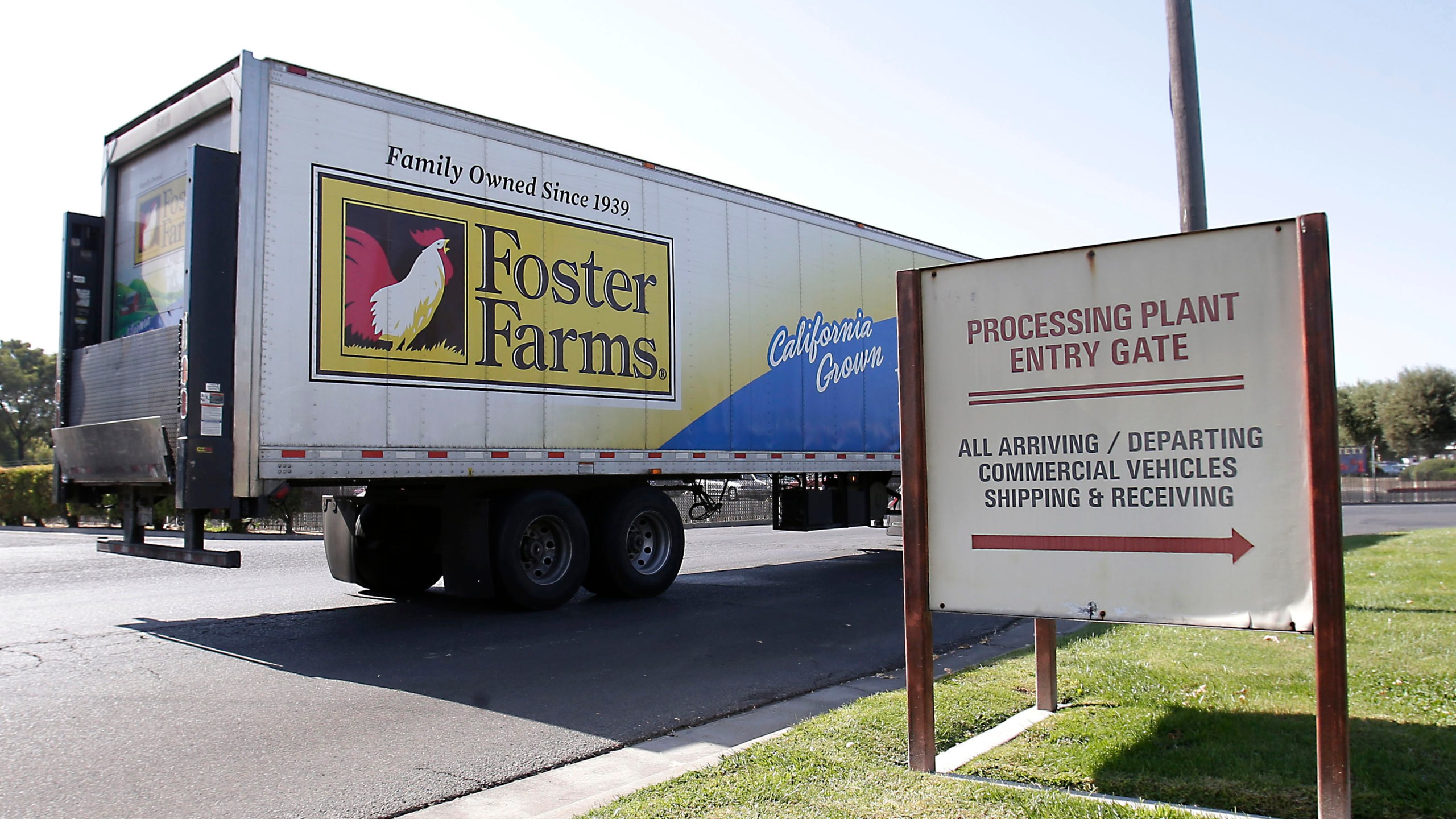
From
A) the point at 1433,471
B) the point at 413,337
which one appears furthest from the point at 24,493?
the point at 1433,471

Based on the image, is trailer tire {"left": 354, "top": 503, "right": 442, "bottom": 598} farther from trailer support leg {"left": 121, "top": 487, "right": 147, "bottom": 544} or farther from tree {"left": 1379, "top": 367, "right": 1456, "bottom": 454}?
tree {"left": 1379, "top": 367, "right": 1456, "bottom": 454}

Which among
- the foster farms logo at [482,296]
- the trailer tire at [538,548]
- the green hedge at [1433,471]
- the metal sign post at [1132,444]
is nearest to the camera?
the metal sign post at [1132,444]

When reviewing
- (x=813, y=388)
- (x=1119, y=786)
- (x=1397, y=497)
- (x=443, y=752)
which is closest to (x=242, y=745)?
(x=443, y=752)

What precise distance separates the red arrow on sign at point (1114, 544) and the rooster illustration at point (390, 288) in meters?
6.20

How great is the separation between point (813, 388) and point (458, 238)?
223 inches

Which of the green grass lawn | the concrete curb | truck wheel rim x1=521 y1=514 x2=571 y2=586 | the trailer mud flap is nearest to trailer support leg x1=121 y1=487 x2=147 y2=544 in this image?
the trailer mud flap

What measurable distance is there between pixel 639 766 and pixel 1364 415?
78.0 meters

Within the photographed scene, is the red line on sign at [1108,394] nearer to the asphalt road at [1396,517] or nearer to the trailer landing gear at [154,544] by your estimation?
the trailer landing gear at [154,544]

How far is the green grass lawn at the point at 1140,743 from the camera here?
4051mm

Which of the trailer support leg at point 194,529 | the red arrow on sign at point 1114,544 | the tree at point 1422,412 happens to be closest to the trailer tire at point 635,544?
the trailer support leg at point 194,529

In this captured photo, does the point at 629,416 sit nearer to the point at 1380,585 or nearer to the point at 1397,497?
the point at 1380,585

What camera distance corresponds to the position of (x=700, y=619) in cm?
967

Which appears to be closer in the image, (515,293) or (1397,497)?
(515,293)

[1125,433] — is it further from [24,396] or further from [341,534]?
[24,396]
